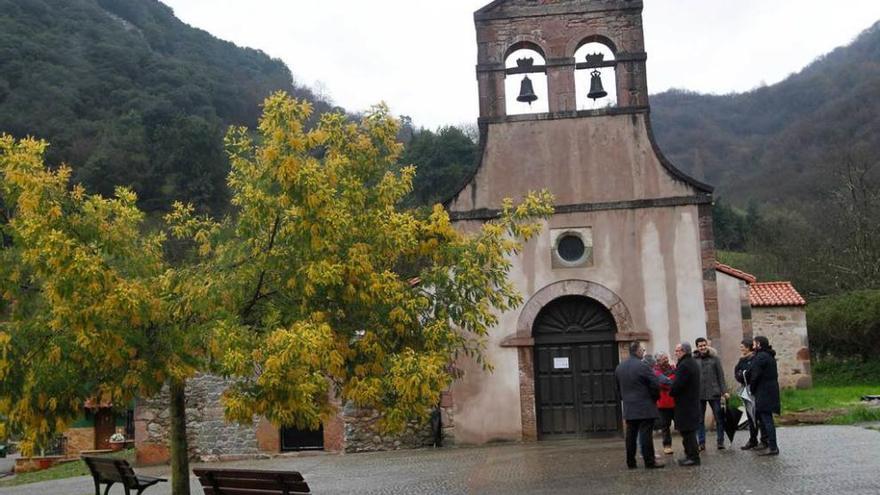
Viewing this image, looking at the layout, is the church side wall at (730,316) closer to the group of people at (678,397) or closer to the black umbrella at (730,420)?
the black umbrella at (730,420)

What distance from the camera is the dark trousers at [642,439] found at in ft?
36.1

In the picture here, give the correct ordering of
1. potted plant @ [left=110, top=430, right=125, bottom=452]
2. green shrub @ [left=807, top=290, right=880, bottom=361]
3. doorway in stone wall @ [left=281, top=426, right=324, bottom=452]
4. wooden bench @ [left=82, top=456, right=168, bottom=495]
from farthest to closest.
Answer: green shrub @ [left=807, top=290, right=880, bottom=361], potted plant @ [left=110, top=430, right=125, bottom=452], doorway in stone wall @ [left=281, top=426, right=324, bottom=452], wooden bench @ [left=82, top=456, right=168, bottom=495]

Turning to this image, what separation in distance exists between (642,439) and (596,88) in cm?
791

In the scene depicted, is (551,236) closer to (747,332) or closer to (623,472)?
(747,332)

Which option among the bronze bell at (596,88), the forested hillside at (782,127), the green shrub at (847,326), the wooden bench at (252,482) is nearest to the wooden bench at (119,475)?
the wooden bench at (252,482)

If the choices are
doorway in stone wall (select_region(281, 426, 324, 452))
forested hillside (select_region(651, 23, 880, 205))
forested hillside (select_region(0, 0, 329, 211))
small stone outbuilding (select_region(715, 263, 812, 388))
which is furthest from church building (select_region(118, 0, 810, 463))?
forested hillside (select_region(0, 0, 329, 211))

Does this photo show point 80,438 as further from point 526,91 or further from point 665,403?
point 665,403

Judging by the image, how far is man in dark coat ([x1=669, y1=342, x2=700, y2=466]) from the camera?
11062 mm

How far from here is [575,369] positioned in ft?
57.2

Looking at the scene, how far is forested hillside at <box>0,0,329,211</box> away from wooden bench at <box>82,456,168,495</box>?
34.1m

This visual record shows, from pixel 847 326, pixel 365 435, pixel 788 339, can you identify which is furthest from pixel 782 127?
pixel 365 435

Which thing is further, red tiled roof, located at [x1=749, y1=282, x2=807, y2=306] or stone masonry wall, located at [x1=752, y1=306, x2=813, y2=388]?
red tiled roof, located at [x1=749, y1=282, x2=807, y2=306]

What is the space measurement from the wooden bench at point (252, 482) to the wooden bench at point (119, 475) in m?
1.59

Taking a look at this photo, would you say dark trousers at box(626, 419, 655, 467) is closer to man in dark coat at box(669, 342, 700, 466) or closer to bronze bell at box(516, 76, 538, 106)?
man in dark coat at box(669, 342, 700, 466)
